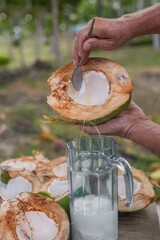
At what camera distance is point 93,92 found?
1.63 meters

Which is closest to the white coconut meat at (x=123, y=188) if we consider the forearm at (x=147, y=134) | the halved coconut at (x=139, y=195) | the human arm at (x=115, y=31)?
the halved coconut at (x=139, y=195)

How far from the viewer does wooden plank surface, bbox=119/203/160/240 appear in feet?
4.83

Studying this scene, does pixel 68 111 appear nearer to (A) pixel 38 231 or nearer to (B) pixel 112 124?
(B) pixel 112 124

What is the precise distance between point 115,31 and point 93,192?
70 cm

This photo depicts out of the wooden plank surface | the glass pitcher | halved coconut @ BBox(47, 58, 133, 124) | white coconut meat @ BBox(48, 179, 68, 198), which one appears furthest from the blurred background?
Result: the wooden plank surface

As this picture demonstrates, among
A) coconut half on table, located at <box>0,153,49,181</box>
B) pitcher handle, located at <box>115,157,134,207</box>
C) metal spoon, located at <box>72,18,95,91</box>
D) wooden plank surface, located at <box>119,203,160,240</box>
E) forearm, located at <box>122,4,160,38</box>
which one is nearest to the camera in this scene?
pitcher handle, located at <box>115,157,134,207</box>

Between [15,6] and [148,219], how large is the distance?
45.3 ft

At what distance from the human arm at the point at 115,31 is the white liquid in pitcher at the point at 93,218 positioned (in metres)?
0.53

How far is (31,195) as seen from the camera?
1.39m

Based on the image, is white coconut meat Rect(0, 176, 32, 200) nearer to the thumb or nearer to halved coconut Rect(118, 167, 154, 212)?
halved coconut Rect(118, 167, 154, 212)

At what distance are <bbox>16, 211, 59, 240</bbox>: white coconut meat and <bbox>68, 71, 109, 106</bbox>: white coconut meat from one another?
0.44 meters

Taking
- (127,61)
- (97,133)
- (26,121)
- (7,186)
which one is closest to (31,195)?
(7,186)

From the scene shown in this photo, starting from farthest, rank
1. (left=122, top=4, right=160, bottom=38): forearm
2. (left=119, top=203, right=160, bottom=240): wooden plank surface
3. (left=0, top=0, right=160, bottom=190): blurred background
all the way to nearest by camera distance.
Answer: (left=0, top=0, right=160, bottom=190): blurred background
(left=122, top=4, right=160, bottom=38): forearm
(left=119, top=203, right=160, bottom=240): wooden plank surface

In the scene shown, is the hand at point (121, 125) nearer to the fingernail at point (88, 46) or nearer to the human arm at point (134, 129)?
the human arm at point (134, 129)
